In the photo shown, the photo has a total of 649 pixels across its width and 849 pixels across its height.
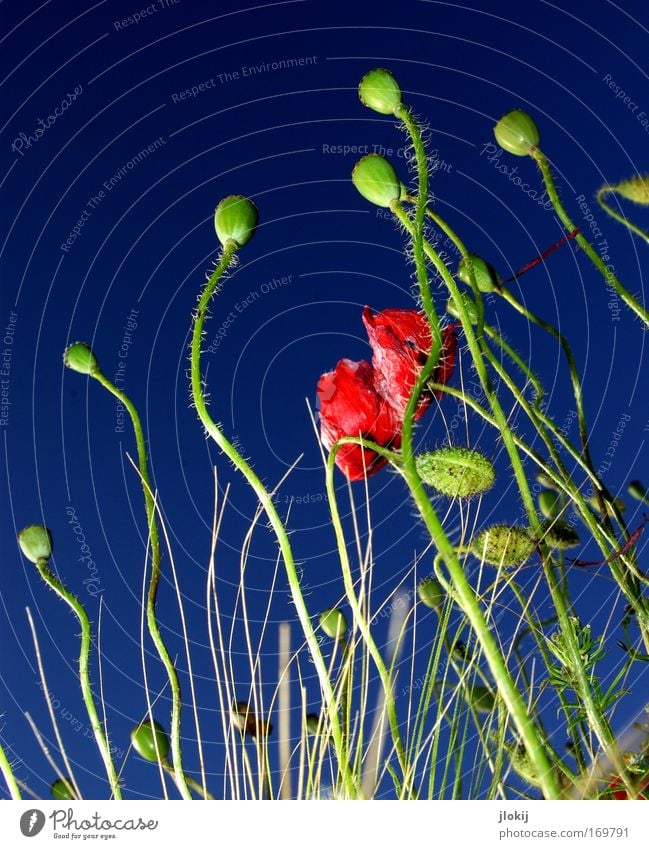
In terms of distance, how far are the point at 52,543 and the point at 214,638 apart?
114 mm

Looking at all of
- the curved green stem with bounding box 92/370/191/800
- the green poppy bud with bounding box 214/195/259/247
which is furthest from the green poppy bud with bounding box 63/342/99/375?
the green poppy bud with bounding box 214/195/259/247

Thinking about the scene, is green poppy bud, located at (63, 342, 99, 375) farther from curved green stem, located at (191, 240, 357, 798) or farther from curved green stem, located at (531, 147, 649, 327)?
curved green stem, located at (531, 147, 649, 327)

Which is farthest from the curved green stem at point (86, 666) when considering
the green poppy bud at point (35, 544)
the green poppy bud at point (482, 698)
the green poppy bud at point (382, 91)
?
the green poppy bud at point (382, 91)

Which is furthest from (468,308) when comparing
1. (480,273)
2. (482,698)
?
(482,698)

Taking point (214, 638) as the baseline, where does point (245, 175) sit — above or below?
above

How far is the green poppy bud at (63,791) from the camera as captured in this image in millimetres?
470

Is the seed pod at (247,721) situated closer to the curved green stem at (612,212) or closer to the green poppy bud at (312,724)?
the green poppy bud at (312,724)

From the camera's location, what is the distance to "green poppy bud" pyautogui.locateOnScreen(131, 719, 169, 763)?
0.45 m

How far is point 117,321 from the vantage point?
0.60 metres

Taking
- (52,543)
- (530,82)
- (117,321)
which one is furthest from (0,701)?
(530,82)

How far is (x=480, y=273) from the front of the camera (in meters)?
0.47
